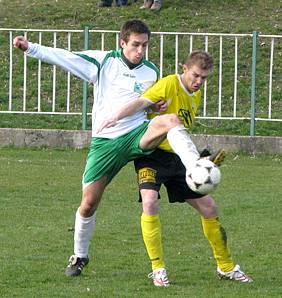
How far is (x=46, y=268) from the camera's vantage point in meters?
8.74

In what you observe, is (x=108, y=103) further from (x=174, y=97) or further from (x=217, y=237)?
(x=217, y=237)

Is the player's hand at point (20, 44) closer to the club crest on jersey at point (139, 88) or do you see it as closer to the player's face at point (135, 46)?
the player's face at point (135, 46)

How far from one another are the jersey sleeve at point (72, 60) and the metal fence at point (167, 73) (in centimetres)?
899

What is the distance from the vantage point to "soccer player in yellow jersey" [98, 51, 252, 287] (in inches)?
324

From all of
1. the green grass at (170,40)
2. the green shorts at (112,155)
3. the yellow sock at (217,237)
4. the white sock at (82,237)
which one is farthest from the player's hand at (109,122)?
the green grass at (170,40)

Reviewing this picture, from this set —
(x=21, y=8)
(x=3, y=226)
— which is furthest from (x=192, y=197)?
(x=21, y=8)

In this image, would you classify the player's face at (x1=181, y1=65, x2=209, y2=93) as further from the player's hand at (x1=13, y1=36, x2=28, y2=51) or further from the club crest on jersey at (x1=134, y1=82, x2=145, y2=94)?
the player's hand at (x1=13, y1=36, x2=28, y2=51)

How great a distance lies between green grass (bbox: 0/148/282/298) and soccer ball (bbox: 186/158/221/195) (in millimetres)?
701

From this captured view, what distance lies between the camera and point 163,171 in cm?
842

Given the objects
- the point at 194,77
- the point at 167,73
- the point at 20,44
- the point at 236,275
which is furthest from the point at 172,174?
the point at 167,73

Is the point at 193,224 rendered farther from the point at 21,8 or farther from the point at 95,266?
the point at 21,8

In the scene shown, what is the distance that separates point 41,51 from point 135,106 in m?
0.76

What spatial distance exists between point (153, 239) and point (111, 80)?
4.06 feet

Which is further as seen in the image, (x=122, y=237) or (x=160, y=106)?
(x=122, y=237)
